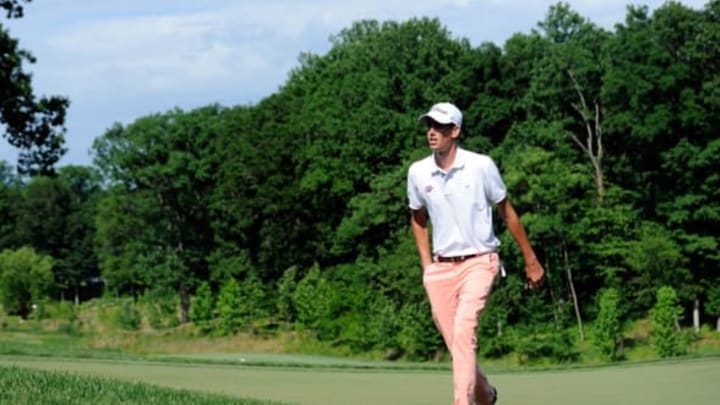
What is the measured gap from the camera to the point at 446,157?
10.2 m

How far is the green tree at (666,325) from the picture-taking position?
47.1 m

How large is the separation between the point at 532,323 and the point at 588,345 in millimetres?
2469

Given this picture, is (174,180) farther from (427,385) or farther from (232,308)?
(427,385)

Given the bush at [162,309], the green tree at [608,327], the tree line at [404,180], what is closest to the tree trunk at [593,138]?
the tree line at [404,180]

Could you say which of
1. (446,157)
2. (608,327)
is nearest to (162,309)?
(608,327)

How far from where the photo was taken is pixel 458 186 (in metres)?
10.1

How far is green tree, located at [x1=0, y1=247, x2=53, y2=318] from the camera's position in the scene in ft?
310

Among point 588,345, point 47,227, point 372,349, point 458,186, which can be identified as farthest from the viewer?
point 47,227

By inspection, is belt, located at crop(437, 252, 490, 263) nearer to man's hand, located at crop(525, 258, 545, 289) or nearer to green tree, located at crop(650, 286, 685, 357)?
man's hand, located at crop(525, 258, 545, 289)

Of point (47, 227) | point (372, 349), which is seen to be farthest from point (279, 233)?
point (47, 227)

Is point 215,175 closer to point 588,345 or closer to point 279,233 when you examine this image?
point 279,233

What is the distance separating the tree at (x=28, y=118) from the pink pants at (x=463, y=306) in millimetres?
33000

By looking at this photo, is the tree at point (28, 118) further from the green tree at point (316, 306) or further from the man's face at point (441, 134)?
the man's face at point (441, 134)

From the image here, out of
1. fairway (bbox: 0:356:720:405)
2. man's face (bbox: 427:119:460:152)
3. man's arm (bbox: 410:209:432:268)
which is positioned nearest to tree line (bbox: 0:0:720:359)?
fairway (bbox: 0:356:720:405)
